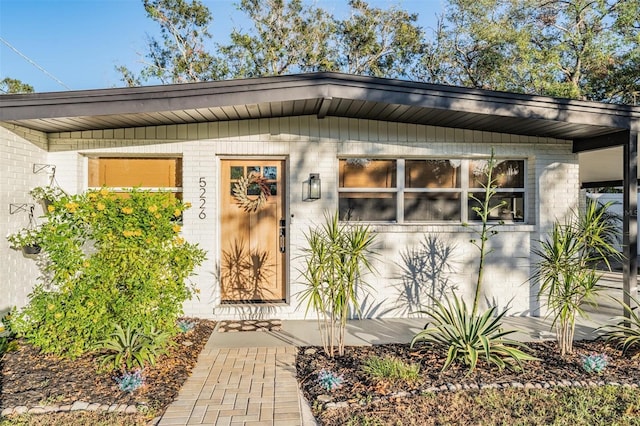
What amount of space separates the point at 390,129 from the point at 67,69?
17.9 metres

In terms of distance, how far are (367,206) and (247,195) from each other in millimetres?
1767

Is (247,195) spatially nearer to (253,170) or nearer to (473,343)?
(253,170)

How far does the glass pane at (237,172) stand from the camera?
19.3 feet

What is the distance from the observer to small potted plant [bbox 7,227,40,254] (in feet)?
14.4

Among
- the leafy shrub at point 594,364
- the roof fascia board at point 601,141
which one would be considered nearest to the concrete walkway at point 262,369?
the leafy shrub at point 594,364

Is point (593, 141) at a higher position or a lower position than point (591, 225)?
higher

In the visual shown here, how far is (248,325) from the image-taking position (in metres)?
5.42

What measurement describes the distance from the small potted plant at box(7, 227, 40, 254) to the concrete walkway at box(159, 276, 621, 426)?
7.36 feet

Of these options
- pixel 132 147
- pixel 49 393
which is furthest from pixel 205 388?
pixel 132 147

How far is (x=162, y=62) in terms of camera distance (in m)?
17.6

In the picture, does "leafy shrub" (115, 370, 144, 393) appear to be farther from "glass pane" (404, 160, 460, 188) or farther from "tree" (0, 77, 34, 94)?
"tree" (0, 77, 34, 94)

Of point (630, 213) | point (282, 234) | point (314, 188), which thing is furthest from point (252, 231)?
point (630, 213)

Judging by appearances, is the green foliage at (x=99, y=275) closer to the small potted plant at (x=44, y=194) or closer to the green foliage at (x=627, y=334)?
the small potted plant at (x=44, y=194)

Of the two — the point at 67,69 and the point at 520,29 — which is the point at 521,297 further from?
the point at 67,69
